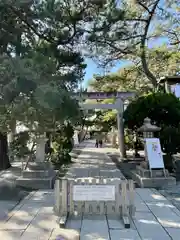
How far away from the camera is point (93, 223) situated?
4160 mm

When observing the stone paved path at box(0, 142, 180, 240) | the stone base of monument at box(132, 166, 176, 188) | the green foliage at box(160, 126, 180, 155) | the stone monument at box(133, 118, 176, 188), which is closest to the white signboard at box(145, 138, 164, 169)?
the stone monument at box(133, 118, 176, 188)

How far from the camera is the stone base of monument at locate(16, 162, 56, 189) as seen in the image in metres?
7.22

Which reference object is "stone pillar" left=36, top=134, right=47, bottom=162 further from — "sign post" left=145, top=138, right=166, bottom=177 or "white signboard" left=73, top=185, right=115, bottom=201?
"white signboard" left=73, top=185, right=115, bottom=201

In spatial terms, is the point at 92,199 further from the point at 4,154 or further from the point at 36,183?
the point at 4,154

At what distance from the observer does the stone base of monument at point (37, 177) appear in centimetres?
722

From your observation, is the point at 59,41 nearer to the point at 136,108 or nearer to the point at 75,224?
the point at 136,108

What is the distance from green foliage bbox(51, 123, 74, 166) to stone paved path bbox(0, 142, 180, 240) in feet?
21.1

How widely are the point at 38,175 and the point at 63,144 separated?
5.39m

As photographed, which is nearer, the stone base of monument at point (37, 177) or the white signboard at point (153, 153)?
the stone base of monument at point (37, 177)

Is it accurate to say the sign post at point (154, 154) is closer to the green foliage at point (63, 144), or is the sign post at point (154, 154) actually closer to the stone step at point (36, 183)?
the stone step at point (36, 183)

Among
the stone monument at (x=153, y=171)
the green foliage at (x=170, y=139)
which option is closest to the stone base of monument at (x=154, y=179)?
the stone monument at (x=153, y=171)

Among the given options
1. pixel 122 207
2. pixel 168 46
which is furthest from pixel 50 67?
pixel 168 46

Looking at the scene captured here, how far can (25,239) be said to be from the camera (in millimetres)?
3551

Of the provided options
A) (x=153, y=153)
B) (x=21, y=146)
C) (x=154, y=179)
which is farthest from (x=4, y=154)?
(x=154, y=179)
